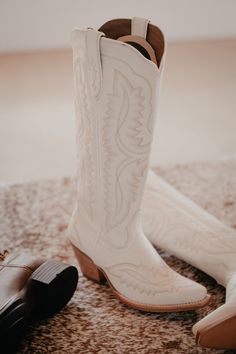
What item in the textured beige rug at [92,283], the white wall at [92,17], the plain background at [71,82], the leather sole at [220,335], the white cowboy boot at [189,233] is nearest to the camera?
the leather sole at [220,335]

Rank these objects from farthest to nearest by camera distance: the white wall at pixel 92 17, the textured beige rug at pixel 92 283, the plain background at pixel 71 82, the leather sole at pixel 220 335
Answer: the white wall at pixel 92 17 → the plain background at pixel 71 82 → the textured beige rug at pixel 92 283 → the leather sole at pixel 220 335

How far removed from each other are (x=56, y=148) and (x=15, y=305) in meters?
1.20

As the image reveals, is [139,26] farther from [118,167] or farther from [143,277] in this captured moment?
[143,277]

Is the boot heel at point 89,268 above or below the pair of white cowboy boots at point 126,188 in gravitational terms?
below

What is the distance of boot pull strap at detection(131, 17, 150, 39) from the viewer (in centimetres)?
101

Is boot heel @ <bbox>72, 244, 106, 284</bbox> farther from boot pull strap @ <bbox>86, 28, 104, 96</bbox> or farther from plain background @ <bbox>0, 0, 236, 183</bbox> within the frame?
plain background @ <bbox>0, 0, 236, 183</bbox>

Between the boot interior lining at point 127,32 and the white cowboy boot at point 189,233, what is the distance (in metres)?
0.42

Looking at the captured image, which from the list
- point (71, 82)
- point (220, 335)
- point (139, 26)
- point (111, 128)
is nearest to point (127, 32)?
point (139, 26)

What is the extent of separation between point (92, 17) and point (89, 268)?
2.15 meters

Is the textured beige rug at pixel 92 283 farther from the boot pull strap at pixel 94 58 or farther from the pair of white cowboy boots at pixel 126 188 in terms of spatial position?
the boot pull strap at pixel 94 58

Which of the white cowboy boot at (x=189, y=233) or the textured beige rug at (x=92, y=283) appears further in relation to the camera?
the white cowboy boot at (x=189, y=233)

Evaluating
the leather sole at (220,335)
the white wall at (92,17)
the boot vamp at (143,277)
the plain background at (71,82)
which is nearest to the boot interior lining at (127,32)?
the boot vamp at (143,277)

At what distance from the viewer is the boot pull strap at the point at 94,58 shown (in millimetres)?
969

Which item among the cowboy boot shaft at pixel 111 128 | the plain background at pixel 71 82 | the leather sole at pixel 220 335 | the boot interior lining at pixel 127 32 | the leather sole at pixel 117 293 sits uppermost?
the boot interior lining at pixel 127 32
